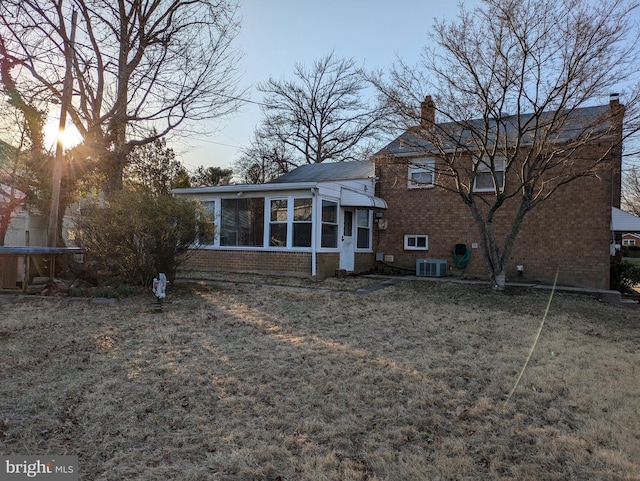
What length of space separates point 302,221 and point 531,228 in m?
6.71

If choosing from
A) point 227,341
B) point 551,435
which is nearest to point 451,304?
point 227,341

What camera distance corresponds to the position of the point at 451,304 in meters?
8.85

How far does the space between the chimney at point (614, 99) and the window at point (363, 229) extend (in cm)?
727

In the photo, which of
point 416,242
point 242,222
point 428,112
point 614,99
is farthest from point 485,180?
point 242,222

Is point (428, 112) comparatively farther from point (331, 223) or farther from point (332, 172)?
point (332, 172)

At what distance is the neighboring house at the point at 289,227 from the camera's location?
39.3 feet

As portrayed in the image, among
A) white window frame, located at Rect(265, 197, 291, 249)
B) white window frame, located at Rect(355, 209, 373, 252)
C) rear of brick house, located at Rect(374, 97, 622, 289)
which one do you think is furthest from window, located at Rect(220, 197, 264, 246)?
rear of brick house, located at Rect(374, 97, 622, 289)

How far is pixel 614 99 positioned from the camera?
33.9ft

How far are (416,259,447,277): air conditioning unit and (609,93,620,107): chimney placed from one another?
5.90 m

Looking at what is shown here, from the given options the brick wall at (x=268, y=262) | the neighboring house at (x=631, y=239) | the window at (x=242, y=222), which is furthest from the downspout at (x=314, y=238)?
the neighboring house at (x=631, y=239)

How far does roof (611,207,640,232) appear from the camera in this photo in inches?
479

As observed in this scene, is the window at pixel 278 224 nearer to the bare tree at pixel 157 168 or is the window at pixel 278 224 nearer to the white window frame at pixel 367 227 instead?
the white window frame at pixel 367 227

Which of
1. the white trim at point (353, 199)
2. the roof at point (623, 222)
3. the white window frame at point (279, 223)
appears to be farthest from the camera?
the white trim at point (353, 199)

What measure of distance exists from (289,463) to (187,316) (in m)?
4.85
